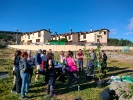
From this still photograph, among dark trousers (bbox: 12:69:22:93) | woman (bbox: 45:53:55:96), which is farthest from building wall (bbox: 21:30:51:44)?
woman (bbox: 45:53:55:96)

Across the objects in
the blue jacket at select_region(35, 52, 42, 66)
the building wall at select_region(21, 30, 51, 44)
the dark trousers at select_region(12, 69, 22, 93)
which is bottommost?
the dark trousers at select_region(12, 69, 22, 93)

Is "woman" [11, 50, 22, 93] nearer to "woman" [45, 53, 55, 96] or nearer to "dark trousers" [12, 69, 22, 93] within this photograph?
"dark trousers" [12, 69, 22, 93]

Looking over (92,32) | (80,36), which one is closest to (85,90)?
(92,32)

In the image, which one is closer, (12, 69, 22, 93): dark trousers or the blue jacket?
(12, 69, 22, 93): dark trousers

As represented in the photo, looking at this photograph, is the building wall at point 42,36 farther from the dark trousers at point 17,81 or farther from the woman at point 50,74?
the woman at point 50,74

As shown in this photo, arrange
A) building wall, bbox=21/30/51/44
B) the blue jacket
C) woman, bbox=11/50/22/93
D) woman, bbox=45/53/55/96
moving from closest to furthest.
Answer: woman, bbox=45/53/55/96
woman, bbox=11/50/22/93
the blue jacket
building wall, bbox=21/30/51/44

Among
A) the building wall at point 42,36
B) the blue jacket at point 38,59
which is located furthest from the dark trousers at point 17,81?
the building wall at point 42,36

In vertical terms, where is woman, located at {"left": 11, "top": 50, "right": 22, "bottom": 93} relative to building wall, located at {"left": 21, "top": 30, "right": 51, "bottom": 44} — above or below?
below

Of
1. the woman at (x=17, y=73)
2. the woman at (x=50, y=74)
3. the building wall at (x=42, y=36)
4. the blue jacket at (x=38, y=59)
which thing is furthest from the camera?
the building wall at (x=42, y=36)

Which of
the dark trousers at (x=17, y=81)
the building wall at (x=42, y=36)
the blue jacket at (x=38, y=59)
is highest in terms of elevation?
the building wall at (x=42, y=36)

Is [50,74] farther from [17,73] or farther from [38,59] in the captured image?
[38,59]

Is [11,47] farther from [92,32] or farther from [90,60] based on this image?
[90,60]

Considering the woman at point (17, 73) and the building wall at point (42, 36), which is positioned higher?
the building wall at point (42, 36)

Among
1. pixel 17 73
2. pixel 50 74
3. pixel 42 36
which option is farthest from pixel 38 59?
pixel 42 36
